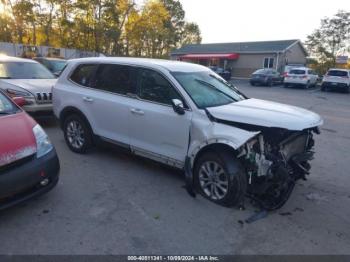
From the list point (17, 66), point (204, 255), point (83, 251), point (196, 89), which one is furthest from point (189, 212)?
point (17, 66)

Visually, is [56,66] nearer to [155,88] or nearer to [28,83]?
[28,83]

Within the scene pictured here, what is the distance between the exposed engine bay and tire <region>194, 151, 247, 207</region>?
0.13 m

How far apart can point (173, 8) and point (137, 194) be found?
2451 inches

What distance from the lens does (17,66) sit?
27.0 ft

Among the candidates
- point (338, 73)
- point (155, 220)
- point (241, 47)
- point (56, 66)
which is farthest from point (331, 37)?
point (155, 220)

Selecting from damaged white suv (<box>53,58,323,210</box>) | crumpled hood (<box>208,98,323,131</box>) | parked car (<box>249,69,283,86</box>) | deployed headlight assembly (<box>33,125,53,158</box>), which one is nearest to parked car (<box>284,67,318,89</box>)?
parked car (<box>249,69,283,86</box>)

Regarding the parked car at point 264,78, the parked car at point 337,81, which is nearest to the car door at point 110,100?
the parked car at point 337,81

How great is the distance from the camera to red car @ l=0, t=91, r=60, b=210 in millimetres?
3121

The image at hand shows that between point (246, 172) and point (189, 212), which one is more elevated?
point (246, 172)

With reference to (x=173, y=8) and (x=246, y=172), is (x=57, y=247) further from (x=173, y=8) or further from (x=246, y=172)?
(x=173, y=8)

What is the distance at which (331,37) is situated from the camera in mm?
36031

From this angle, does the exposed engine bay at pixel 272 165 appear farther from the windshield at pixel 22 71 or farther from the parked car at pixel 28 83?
the windshield at pixel 22 71

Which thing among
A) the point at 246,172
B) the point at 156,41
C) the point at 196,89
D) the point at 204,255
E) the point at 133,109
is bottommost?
the point at 204,255

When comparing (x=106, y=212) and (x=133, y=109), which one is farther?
(x=133, y=109)
